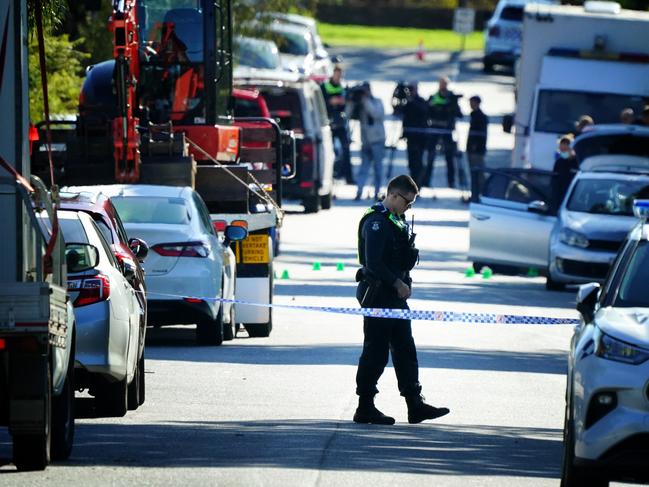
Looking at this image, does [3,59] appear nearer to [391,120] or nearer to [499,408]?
[499,408]

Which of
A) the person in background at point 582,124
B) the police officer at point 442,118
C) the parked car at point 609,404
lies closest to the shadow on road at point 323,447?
the parked car at point 609,404

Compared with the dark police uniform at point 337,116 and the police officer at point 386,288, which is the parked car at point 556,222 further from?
the dark police uniform at point 337,116

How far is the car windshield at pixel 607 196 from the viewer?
992 inches

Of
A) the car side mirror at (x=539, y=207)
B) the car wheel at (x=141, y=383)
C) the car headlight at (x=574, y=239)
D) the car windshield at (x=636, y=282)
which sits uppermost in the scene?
the car windshield at (x=636, y=282)

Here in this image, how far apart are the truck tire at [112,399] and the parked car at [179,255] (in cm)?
384

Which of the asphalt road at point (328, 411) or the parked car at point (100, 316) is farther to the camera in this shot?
the parked car at point (100, 316)

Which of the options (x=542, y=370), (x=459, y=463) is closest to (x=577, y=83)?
(x=542, y=370)

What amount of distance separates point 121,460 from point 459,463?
6.43 feet

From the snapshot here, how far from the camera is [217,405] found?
A: 1392 cm

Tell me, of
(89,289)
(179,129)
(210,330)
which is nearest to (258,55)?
(179,129)

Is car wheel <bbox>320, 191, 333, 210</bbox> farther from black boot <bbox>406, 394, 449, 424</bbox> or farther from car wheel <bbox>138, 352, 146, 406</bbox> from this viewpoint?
black boot <bbox>406, 394, 449, 424</bbox>

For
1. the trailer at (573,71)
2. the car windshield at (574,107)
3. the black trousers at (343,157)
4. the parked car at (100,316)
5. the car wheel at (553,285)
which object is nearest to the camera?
the parked car at (100,316)

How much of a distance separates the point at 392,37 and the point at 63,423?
62446 millimetres

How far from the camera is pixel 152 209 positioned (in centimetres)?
1792
